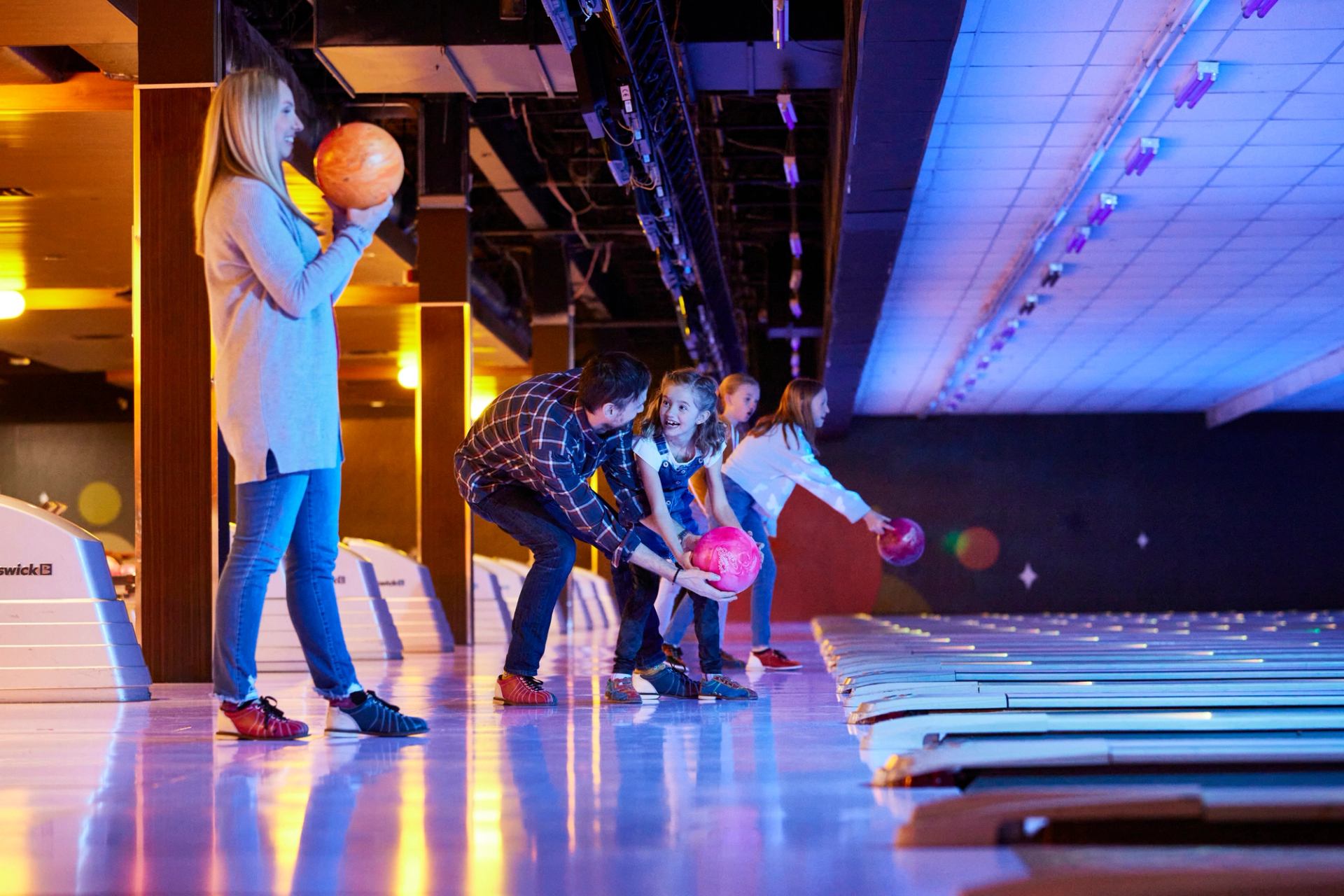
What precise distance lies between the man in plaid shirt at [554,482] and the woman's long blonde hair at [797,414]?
6.76ft

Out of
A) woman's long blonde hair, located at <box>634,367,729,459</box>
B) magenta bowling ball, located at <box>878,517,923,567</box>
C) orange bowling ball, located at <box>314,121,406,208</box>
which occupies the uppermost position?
orange bowling ball, located at <box>314,121,406,208</box>

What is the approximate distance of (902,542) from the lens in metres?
6.99

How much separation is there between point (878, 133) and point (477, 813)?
18.0 ft

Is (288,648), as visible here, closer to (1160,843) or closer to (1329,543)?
(1160,843)

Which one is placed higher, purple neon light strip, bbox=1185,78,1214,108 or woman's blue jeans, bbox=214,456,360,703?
purple neon light strip, bbox=1185,78,1214,108

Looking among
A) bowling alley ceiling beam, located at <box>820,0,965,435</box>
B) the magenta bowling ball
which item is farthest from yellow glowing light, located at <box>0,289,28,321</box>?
the magenta bowling ball

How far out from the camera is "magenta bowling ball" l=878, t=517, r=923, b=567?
22.9 ft

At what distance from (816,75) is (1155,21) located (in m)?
1.91

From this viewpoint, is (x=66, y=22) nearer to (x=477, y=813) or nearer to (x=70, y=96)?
(x=70, y=96)

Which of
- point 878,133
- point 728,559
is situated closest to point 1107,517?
point 878,133

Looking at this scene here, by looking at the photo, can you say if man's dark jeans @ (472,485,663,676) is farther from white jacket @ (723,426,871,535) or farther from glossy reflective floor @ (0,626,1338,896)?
white jacket @ (723,426,871,535)

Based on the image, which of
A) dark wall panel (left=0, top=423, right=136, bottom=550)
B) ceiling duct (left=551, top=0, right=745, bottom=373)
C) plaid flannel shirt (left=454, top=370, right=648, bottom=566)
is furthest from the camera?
dark wall panel (left=0, top=423, right=136, bottom=550)

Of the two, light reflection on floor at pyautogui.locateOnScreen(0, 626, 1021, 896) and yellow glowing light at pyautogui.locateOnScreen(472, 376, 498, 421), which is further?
yellow glowing light at pyautogui.locateOnScreen(472, 376, 498, 421)

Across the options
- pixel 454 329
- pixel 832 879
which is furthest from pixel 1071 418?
pixel 832 879
